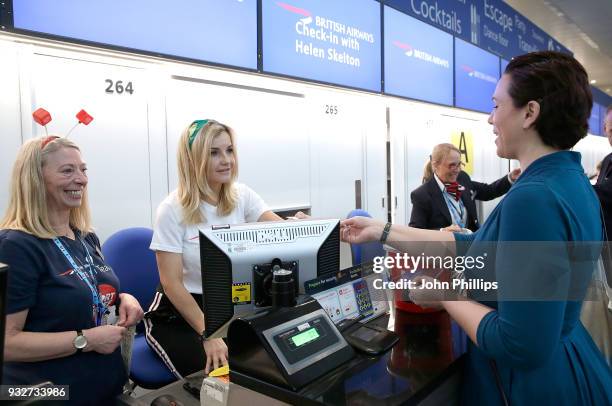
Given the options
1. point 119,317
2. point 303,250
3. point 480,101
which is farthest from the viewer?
point 480,101

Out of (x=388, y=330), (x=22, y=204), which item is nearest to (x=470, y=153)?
(x=388, y=330)

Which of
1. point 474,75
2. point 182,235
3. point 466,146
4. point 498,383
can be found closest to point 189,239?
point 182,235

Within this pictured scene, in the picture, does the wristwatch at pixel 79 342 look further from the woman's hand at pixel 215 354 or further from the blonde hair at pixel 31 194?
the woman's hand at pixel 215 354

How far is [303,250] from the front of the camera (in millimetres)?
1295

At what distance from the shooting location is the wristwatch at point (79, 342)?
4.84 ft

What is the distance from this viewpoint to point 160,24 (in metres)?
2.21

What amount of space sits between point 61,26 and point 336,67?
178 centimetres

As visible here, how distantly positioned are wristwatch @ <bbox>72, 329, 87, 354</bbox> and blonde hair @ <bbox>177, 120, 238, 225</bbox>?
65cm

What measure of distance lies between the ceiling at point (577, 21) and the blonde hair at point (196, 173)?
584 centimetres

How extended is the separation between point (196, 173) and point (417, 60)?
254 centimetres

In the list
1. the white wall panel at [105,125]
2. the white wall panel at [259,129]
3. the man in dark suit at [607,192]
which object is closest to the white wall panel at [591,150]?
the man in dark suit at [607,192]

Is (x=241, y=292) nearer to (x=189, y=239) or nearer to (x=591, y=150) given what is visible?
(x=189, y=239)

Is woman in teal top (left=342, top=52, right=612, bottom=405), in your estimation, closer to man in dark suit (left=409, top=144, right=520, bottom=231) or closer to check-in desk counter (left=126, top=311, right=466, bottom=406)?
check-in desk counter (left=126, top=311, right=466, bottom=406)

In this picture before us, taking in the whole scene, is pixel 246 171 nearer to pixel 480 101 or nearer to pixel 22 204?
pixel 22 204
